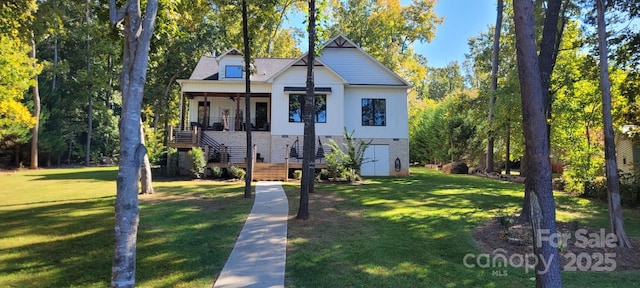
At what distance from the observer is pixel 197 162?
18.0 metres

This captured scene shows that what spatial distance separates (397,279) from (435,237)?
8.42 ft

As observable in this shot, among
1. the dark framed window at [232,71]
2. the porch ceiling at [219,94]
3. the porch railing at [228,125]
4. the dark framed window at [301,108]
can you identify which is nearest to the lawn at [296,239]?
the dark framed window at [301,108]

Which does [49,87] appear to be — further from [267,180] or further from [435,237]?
[435,237]

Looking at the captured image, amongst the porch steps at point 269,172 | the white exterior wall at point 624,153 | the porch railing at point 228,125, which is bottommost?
the porch steps at point 269,172

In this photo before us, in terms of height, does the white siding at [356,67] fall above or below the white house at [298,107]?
above

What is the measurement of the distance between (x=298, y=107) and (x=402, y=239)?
48.4 ft

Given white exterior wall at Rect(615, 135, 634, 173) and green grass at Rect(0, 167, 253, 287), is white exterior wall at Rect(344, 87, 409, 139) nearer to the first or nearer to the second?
white exterior wall at Rect(615, 135, 634, 173)

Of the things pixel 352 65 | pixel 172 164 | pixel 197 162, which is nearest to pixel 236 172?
pixel 197 162

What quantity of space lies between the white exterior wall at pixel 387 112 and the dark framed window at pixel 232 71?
6283 millimetres

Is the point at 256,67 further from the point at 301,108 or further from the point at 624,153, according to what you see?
the point at 624,153

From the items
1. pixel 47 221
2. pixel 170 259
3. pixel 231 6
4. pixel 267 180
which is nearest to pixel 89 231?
pixel 47 221

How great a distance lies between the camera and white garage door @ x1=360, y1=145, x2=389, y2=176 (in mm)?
22094

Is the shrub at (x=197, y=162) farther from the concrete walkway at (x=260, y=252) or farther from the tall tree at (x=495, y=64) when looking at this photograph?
the tall tree at (x=495, y=64)

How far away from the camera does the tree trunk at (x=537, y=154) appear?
13.6 feet
